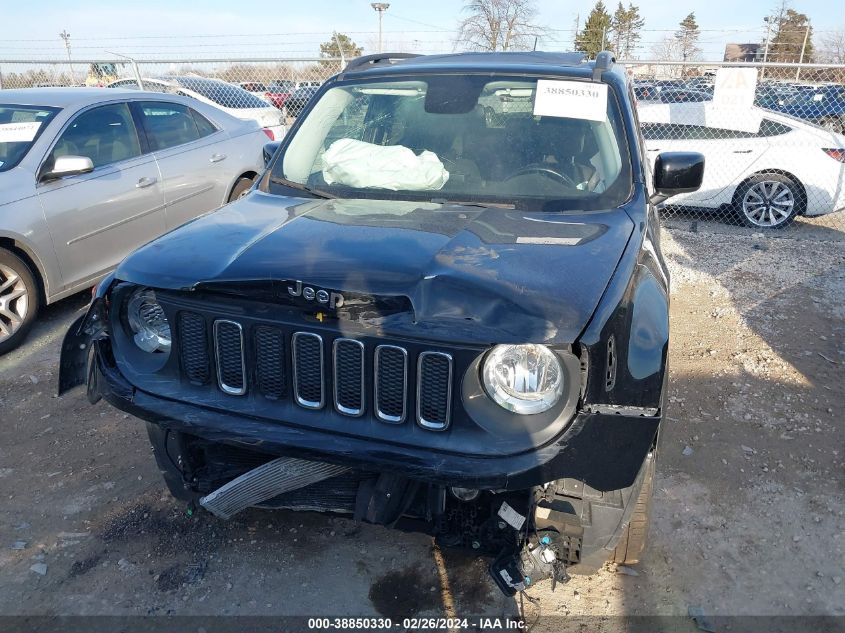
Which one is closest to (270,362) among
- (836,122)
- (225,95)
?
Result: (225,95)

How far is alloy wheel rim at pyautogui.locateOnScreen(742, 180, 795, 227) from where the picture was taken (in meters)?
8.41

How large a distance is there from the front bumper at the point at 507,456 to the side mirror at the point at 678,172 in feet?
5.32

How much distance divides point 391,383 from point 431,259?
1.43 ft

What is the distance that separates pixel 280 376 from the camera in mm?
2256

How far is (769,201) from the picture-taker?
335 inches

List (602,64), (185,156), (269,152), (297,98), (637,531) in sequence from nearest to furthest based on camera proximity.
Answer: (637,531) → (602,64) → (269,152) → (185,156) → (297,98)

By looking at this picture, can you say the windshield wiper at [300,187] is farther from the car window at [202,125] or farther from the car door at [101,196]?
the car window at [202,125]

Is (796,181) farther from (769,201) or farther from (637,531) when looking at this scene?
(637,531)

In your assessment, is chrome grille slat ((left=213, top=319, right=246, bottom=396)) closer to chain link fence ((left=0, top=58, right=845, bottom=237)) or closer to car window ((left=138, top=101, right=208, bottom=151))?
car window ((left=138, top=101, right=208, bottom=151))

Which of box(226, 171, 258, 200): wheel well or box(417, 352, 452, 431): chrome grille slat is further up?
box(417, 352, 452, 431): chrome grille slat

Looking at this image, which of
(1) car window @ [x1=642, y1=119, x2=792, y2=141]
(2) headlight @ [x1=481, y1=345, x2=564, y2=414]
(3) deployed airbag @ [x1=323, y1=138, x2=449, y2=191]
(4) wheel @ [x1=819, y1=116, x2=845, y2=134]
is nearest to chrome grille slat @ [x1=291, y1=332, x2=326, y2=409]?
(2) headlight @ [x1=481, y1=345, x2=564, y2=414]

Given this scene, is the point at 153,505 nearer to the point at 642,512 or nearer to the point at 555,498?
the point at 555,498

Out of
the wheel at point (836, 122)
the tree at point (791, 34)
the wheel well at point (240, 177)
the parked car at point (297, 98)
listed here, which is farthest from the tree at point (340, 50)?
the tree at point (791, 34)

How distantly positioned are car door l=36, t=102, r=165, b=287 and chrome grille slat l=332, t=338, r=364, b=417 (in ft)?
12.5
